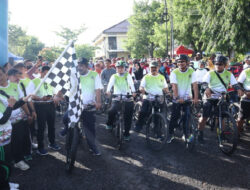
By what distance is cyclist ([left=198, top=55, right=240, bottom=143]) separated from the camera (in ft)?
17.6

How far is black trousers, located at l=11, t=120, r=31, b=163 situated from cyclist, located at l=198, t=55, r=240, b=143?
4.25 metres

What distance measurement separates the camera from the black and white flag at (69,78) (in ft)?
13.1

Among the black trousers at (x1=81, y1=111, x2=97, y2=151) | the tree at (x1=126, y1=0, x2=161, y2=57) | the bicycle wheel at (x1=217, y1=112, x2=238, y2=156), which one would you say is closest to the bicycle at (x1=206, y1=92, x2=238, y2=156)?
the bicycle wheel at (x1=217, y1=112, x2=238, y2=156)

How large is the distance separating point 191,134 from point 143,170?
157 centimetres

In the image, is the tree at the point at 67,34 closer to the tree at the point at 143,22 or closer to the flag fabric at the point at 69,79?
the tree at the point at 143,22

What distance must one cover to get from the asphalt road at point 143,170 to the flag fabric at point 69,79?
3.61ft

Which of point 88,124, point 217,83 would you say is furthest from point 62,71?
point 217,83

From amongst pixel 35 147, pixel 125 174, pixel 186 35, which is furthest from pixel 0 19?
pixel 186 35

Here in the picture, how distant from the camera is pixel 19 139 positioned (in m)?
4.62

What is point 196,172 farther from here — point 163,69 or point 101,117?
point 163,69

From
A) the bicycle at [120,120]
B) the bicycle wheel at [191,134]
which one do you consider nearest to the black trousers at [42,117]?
the bicycle at [120,120]

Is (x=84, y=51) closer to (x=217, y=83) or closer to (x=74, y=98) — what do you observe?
(x=217, y=83)

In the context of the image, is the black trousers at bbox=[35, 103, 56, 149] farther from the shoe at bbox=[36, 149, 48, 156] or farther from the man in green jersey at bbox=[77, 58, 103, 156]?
the man in green jersey at bbox=[77, 58, 103, 156]

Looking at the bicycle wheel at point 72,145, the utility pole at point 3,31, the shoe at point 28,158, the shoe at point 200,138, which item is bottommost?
the shoe at point 28,158
